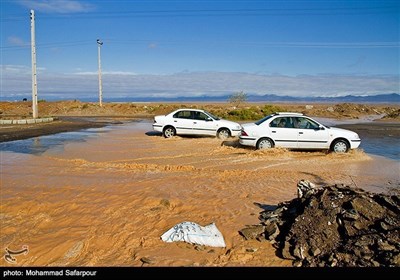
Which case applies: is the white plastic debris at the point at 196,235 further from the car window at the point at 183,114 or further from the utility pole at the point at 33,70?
the utility pole at the point at 33,70

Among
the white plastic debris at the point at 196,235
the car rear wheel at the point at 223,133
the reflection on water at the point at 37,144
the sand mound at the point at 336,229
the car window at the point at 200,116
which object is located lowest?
the white plastic debris at the point at 196,235

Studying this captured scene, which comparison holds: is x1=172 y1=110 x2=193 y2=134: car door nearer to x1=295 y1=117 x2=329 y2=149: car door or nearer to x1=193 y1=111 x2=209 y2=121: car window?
x1=193 y1=111 x2=209 y2=121: car window

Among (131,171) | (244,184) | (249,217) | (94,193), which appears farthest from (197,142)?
(249,217)

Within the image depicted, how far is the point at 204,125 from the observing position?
61.8 ft

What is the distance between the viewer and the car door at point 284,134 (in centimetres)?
1454

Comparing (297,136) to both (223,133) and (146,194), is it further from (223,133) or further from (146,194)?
(146,194)

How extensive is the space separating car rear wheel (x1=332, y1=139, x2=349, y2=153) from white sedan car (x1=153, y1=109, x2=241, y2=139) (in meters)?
5.40

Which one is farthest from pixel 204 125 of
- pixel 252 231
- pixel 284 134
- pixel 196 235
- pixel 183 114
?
pixel 196 235

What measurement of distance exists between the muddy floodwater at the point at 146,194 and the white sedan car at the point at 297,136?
0.42 meters

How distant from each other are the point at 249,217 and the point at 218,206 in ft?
2.93

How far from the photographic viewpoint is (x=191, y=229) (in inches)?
234

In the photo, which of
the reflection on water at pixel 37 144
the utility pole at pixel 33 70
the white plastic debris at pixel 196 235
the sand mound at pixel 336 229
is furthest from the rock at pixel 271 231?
the utility pole at pixel 33 70

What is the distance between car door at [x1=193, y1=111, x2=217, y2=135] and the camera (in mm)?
18734

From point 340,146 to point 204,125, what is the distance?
6872 millimetres
